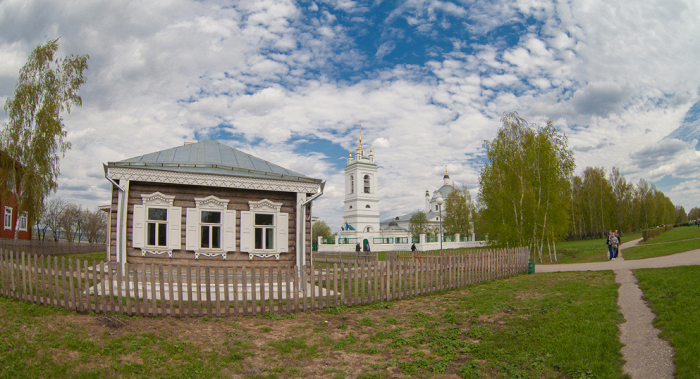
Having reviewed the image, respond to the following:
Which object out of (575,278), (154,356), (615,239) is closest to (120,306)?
(154,356)

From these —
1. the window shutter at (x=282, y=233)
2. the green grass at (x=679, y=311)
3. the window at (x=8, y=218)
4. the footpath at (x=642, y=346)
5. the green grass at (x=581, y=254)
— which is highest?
the window at (x=8, y=218)

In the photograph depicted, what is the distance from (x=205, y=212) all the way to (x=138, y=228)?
1.95 meters

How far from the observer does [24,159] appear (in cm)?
2425

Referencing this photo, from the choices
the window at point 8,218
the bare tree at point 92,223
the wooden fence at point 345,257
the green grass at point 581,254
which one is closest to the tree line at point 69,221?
the bare tree at point 92,223

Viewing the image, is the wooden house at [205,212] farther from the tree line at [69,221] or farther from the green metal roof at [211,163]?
the tree line at [69,221]

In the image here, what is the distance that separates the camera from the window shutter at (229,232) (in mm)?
12617

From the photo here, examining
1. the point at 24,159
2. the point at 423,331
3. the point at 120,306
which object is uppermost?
the point at 24,159

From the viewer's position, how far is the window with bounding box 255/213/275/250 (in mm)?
13031

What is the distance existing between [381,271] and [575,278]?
25.1 feet

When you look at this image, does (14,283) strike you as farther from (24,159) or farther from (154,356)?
(24,159)

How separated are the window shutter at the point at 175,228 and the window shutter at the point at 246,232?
1867mm

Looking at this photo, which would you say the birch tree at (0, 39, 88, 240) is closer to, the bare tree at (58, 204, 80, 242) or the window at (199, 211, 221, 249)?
the window at (199, 211, 221, 249)

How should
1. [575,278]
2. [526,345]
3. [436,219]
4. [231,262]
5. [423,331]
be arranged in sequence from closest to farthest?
[526,345]
[423,331]
[231,262]
[575,278]
[436,219]

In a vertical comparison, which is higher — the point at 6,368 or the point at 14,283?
the point at 14,283
